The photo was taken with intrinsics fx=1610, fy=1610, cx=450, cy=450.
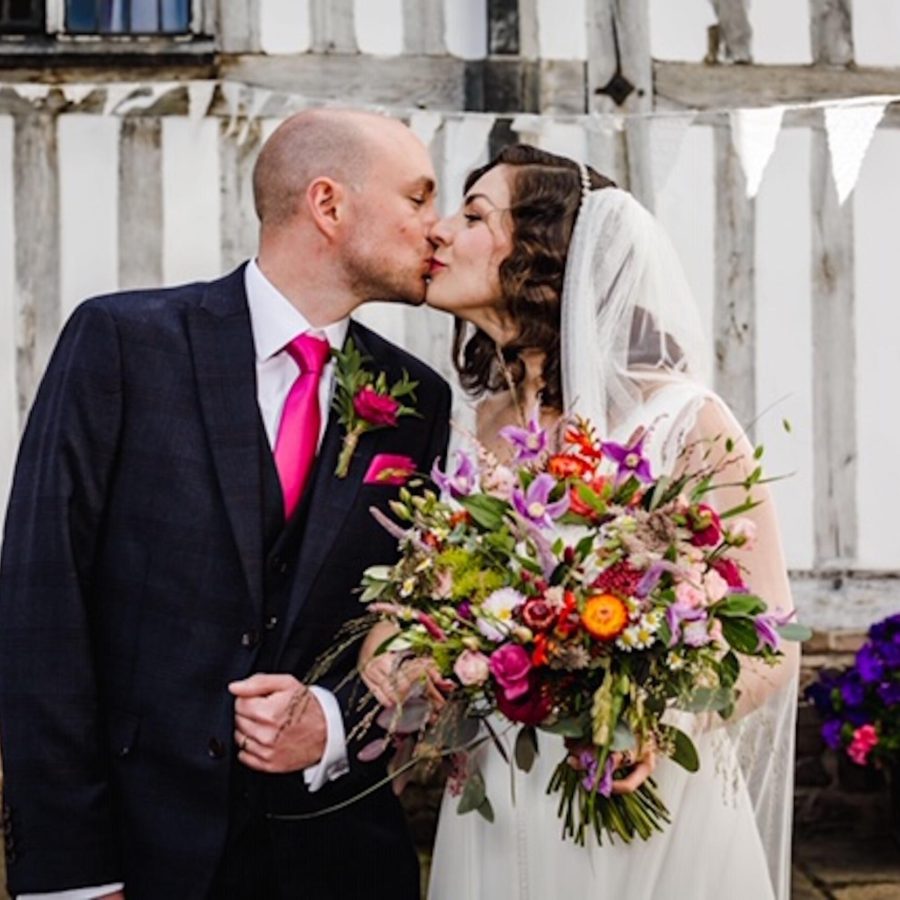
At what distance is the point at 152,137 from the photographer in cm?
590

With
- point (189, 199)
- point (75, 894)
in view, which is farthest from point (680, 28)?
point (75, 894)

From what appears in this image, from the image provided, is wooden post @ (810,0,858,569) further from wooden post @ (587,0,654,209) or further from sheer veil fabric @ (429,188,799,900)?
sheer veil fabric @ (429,188,799,900)

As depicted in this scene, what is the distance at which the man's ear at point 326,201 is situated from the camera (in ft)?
10.1

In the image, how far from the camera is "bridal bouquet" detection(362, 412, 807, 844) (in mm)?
2441

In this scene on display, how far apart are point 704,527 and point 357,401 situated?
29.2 inches

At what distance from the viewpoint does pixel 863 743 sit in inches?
229

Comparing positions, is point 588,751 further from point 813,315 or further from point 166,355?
point 813,315

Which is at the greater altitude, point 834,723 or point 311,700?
point 311,700

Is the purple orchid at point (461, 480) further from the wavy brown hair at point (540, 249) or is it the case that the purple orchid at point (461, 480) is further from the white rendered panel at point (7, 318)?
the white rendered panel at point (7, 318)

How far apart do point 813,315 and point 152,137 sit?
8.49 ft

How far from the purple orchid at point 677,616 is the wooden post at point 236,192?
12.4 feet

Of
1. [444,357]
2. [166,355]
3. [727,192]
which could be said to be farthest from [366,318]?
[166,355]

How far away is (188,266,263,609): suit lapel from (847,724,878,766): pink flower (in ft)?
11.8

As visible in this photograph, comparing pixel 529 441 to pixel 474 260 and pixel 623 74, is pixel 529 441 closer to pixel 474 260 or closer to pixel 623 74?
pixel 474 260
